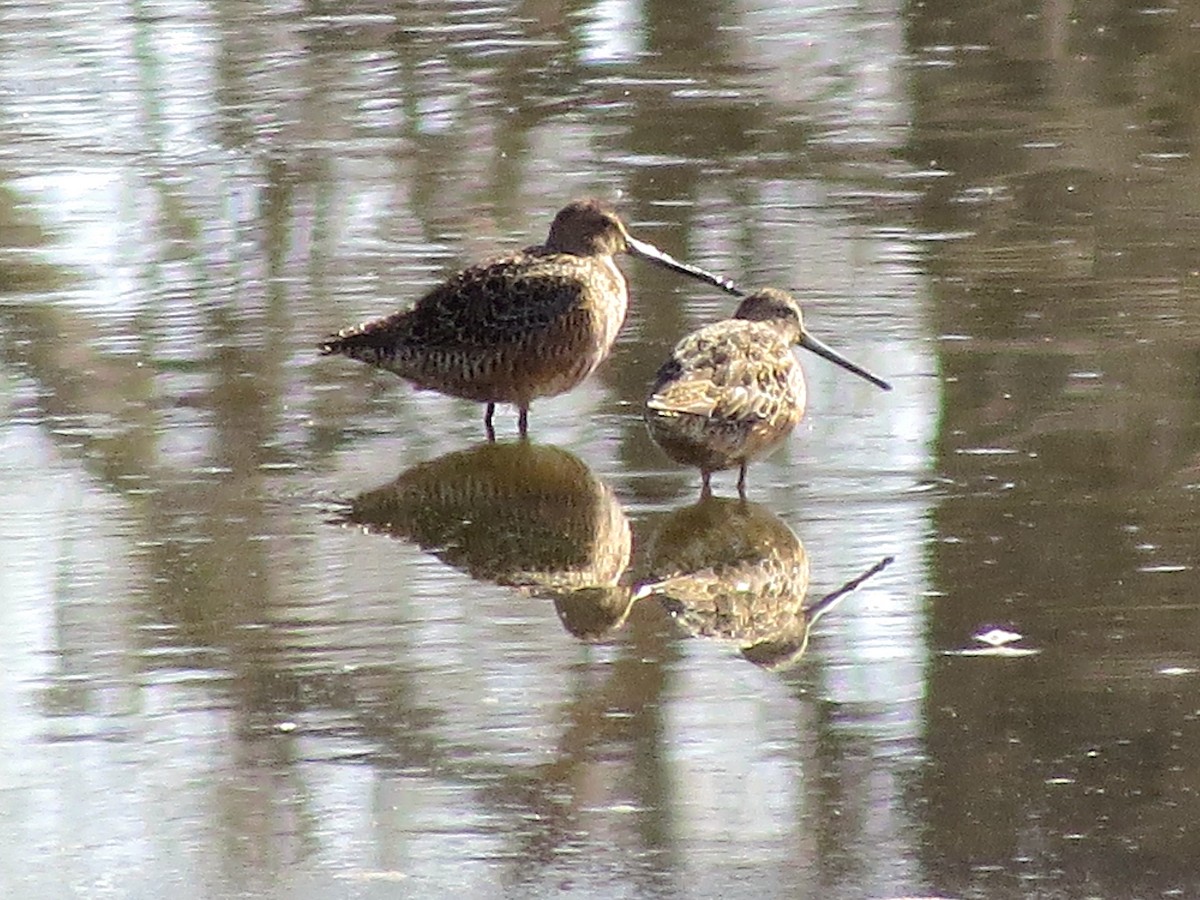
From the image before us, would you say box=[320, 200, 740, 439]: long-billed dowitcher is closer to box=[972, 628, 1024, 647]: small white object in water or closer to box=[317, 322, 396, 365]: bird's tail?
box=[317, 322, 396, 365]: bird's tail

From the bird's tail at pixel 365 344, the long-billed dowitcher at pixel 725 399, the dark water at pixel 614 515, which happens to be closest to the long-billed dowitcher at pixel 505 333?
the bird's tail at pixel 365 344

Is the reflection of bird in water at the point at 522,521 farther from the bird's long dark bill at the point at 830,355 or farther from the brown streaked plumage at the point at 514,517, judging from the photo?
the bird's long dark bill at the point at 830,355

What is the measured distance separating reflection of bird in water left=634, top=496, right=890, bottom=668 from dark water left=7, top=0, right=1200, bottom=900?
0.02m

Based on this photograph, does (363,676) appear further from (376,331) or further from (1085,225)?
(1085,225)

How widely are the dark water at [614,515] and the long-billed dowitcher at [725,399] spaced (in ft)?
0.48

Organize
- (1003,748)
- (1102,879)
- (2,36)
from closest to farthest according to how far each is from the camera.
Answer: (1102,879), (1003,748), (2,36)

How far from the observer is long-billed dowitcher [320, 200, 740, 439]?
7707 millimetres

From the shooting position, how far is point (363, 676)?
579cm

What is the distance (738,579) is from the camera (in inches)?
251

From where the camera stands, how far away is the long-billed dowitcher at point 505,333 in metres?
7.71

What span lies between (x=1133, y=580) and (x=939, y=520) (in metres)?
0.64

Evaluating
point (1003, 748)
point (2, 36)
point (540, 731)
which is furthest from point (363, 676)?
point (2, 36)

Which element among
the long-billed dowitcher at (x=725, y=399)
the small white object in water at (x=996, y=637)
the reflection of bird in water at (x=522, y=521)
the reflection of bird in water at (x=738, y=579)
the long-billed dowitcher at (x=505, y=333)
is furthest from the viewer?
the long-billed dowitcher at (x=505, y=333)

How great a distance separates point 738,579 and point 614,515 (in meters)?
0.62
